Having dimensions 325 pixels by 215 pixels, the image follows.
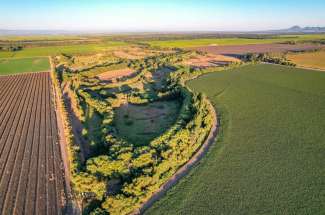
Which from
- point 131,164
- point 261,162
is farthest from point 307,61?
point 131,164

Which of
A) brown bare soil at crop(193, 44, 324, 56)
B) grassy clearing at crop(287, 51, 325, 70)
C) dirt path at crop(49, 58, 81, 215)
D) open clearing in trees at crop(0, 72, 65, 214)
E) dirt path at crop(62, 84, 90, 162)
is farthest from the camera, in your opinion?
brown bare soil at crop(193, 44, 324, 56)

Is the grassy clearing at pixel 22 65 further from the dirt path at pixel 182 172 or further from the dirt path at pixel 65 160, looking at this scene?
the dirt path at pixel 182 172

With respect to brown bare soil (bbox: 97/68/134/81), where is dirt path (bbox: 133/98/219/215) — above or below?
below

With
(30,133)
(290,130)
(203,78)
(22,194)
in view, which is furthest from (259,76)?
(22,194)

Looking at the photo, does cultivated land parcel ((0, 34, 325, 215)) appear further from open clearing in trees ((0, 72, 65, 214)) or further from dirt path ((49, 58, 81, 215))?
dirt path ((49, 58, 81, 215))

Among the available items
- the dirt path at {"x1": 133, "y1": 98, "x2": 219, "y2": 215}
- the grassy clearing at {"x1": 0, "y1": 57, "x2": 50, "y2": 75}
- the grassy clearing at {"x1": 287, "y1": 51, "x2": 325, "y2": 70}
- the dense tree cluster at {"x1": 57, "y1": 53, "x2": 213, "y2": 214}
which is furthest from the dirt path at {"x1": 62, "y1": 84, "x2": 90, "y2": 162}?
the grassy clearing at {"x1": 287, "y1": 51, "x2": 325, "y2": 70}

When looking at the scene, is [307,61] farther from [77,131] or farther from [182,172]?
[77,131]
